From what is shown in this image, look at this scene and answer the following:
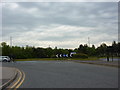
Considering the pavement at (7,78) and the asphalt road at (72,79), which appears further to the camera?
the pavement at (7,78)

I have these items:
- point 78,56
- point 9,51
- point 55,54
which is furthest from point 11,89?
point 55,54

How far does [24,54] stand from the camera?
85.8 meters

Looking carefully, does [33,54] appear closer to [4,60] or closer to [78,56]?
[78,56]

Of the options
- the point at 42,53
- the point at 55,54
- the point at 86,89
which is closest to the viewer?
the point at 86,89

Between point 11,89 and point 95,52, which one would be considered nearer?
point 11,89

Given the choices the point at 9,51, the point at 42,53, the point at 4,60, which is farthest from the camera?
the point at 42,53

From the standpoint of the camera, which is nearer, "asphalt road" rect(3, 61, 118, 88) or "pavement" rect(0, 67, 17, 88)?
"asphalt road" rect(3, 61, 118, 88)

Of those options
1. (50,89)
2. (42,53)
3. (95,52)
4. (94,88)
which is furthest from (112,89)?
(95,52)

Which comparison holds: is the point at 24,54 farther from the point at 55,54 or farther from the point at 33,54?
the point at 55,54

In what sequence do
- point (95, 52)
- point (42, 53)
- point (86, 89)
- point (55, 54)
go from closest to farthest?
point (86, 89) < point (42, 53) < point (55, 54) < point (95, 52)

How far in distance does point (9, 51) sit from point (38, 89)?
245 ft

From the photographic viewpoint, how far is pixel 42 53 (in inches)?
3632

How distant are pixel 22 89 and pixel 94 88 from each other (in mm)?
3044

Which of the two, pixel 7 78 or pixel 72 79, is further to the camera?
pixel 7 78
